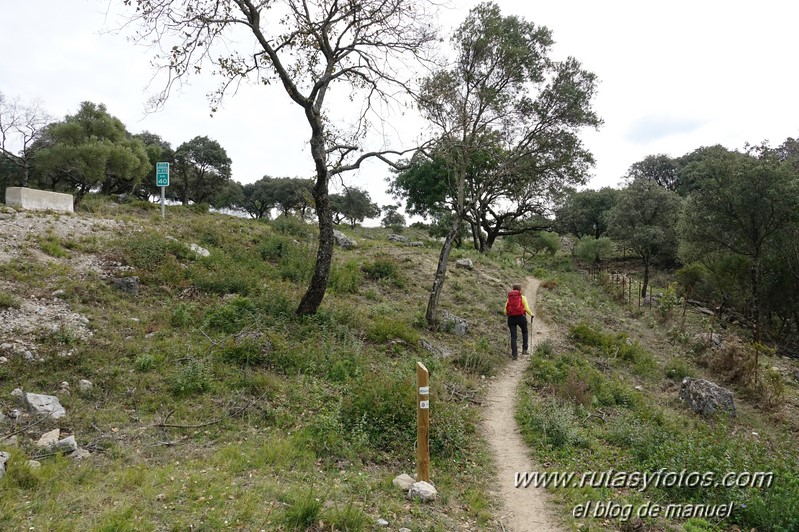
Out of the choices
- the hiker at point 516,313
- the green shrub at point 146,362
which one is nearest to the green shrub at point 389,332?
the hiker at point 516,313

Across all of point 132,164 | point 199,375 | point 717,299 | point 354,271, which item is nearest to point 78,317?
point 199,375

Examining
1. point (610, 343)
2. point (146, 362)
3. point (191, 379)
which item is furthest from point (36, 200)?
point (610, 343)

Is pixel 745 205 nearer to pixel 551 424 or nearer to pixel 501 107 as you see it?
pixel 501 107

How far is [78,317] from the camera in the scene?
8.22 metres

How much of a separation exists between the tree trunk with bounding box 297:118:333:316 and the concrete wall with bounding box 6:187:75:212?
9.52 metres

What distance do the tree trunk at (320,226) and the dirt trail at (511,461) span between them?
4.66 metres

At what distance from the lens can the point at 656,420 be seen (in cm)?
821

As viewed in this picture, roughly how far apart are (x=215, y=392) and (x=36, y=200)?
11.8m

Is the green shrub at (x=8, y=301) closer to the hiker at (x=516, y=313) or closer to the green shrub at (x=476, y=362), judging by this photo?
the green shrub at (x=476, y=362)

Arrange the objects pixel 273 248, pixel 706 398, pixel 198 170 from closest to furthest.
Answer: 1. pixel 706 398
2. pixel 273 248
3. pixel 198 170

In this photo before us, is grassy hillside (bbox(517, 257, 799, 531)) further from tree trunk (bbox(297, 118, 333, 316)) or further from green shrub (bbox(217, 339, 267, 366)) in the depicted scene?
tree trunk (bbox(297, 118, 333, 316))

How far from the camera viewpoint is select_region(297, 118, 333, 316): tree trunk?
10.4 meters

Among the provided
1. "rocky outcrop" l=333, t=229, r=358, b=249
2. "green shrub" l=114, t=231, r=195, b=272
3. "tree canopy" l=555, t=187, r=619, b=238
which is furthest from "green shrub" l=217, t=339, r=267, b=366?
"tree canopy" l=555, t=187, r=619, b=238

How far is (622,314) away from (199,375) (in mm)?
18846
